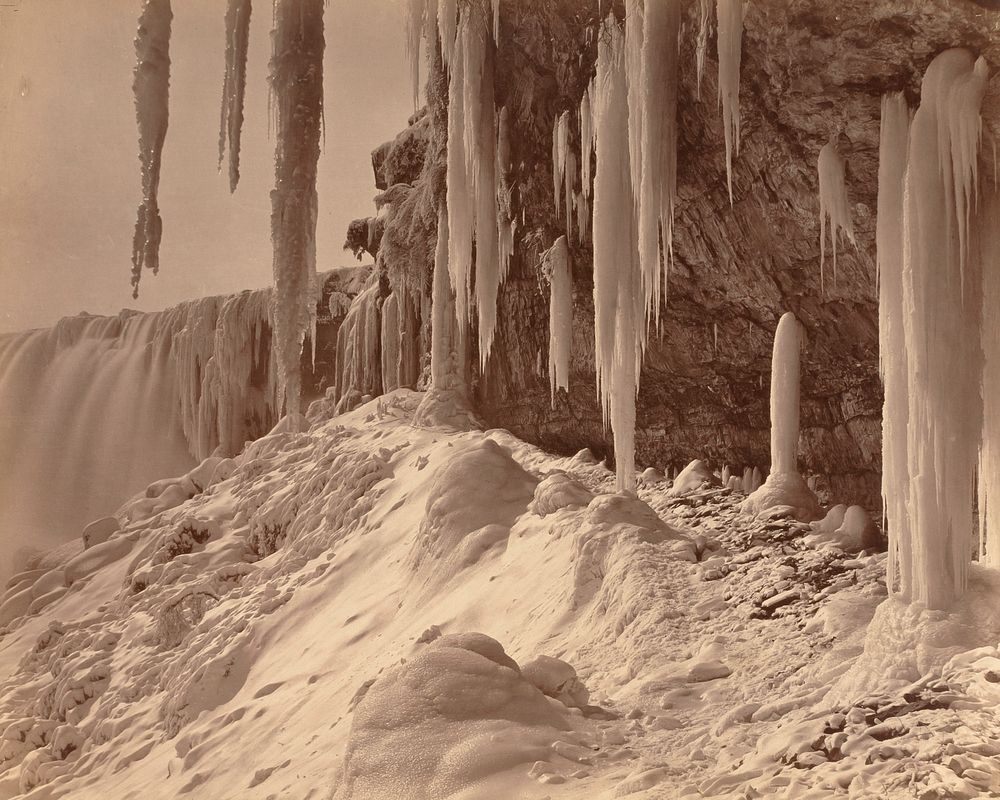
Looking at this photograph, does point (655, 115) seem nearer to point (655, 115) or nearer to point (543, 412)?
point (655, 115)

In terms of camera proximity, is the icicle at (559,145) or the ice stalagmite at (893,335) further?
the icicle at (559,145)

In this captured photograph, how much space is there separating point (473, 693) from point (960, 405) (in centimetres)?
304

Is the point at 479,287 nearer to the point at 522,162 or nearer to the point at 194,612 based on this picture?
the point at 522,162

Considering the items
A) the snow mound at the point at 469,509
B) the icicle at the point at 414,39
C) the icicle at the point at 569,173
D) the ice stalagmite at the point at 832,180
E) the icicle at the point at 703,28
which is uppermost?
the icicle at the point at 414,39

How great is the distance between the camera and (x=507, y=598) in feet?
22.6

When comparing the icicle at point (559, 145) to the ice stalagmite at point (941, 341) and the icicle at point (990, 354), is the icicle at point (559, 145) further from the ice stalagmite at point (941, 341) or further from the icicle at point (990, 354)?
the icicle at point (990, 354)

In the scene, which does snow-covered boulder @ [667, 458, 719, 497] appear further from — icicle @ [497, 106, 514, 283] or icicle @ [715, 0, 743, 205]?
icicle @ [497, 106, 514, 283]

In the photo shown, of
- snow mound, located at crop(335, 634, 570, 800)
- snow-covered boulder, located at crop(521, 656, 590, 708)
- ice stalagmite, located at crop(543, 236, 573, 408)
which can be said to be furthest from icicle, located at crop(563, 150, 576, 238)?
snow mound, located at crop(335, 634, 570, 800)

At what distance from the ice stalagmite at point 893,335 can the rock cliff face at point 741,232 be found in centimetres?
55

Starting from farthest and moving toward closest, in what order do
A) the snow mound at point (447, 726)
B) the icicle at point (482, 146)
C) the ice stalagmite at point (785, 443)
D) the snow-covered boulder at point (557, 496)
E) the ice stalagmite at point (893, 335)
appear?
1. the icicle at point (482, 146)
2. the snow-covered boulder at point (557, 496)
3. the ice stalagmite at point (785, 443)
4. the ice stalagmite at point (893, 335)
5. the snow mound at point (447, 726)

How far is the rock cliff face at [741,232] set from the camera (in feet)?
22.4

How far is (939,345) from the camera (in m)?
4.84

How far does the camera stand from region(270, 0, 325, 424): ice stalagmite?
330 inches

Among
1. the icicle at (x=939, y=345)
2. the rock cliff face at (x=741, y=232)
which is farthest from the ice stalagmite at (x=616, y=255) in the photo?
the icicle at (x=939, y=345)
